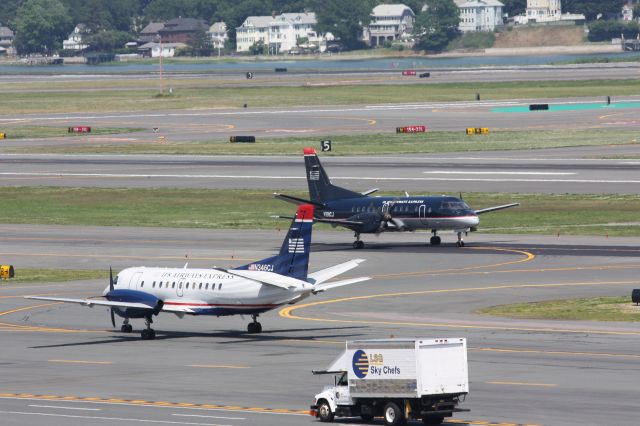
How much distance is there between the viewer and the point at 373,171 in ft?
448

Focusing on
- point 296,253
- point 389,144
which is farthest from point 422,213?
point 389,144

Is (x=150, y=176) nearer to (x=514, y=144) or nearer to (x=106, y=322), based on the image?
(x=514, y=144)

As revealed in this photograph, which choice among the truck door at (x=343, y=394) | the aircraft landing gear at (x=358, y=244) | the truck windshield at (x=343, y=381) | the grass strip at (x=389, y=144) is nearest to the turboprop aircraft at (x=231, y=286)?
the truck windshield at (x=343, y=381)

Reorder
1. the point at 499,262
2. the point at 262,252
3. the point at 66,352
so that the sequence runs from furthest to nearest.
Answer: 1. the point at 262,252
2. the point at 499,262
3. the point at 66,352

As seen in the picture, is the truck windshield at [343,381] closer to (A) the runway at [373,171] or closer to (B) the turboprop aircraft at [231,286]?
(B) the turboprop aircraft at [231,286]

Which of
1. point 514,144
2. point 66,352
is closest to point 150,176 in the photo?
point 514,144

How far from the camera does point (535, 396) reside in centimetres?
4541

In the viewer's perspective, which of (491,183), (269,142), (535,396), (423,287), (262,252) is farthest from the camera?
(269,142)

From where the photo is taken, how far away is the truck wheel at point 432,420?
40688 millimetres

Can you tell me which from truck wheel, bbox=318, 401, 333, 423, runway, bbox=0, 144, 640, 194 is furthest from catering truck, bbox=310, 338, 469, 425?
runway, bbox=0, 144, 640, 194

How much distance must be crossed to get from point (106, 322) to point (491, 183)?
2413 inches

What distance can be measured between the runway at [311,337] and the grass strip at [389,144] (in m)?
60.7

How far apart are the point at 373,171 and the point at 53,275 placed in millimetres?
55798

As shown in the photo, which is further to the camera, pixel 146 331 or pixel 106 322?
pixel 106 322
